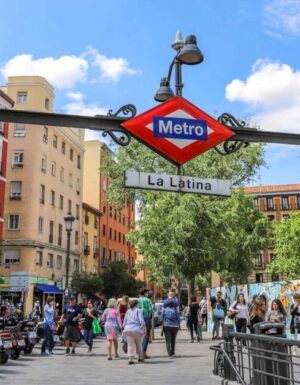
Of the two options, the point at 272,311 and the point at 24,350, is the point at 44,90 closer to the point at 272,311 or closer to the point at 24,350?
the point at 24,350

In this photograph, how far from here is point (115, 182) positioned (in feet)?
136

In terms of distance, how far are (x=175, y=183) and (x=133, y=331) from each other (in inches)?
370

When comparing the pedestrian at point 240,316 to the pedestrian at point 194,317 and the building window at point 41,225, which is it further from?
the building window at point 41,225

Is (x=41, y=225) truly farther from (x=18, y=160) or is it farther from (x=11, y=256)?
(x=18, y=160)

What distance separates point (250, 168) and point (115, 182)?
976 centimetres

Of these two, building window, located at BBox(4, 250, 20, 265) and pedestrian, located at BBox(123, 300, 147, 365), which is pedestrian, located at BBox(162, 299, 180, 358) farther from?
building window, located at BBox(4, 250, 20, 265)

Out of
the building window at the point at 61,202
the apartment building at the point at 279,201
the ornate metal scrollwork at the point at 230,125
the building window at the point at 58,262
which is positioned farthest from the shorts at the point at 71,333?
the apartment building at the point at 279,201

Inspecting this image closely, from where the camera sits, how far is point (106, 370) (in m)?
12.9

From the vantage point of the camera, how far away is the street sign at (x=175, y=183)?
5336 millimetres

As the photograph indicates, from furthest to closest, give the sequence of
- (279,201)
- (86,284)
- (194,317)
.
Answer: (279,201), (86,284), (194,317)

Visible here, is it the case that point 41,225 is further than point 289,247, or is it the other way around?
point 289,247

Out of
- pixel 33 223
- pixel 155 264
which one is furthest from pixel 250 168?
pixel 33 223

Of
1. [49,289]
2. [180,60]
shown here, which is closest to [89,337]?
[180,60]

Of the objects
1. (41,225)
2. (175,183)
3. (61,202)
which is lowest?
(175,183)
